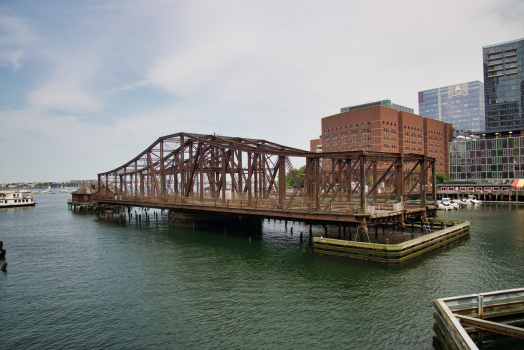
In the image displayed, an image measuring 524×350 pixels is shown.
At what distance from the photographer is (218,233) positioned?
47.3 metres

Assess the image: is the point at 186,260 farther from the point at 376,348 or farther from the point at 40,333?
the point at 376,348

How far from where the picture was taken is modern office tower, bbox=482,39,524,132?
6093 inches

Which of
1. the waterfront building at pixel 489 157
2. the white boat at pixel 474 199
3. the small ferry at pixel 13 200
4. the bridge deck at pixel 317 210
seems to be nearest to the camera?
the bridge deck at pixel 317 210

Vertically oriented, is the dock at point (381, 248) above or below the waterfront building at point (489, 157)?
below

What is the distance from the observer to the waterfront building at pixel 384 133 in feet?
352

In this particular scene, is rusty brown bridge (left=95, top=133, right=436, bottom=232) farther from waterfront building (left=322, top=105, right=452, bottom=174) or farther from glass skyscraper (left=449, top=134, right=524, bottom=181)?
glass skyscraper (left=449, top=134, right=524, bottom=181)

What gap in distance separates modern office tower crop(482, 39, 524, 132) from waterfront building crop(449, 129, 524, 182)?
153 feet

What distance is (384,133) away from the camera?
352 feet

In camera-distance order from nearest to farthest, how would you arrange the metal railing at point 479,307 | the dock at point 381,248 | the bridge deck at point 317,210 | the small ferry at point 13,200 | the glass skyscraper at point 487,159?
1. the metal railing at point 479,307
2. the dock at point 381,248
3. the bridge deck at point 317,210
4. the glass skyscraper at point 487,159
5. the small ferry at point 13,200

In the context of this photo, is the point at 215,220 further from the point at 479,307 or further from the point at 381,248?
the point at 479,307

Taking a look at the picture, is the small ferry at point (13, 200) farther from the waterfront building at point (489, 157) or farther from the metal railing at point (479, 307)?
the waterfront building at point (489, 157)

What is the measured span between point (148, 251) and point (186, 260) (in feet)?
23.3

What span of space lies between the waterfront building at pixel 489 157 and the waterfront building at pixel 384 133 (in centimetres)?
746

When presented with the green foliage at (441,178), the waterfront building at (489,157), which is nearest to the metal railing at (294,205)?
the green foliage at (441,178)
